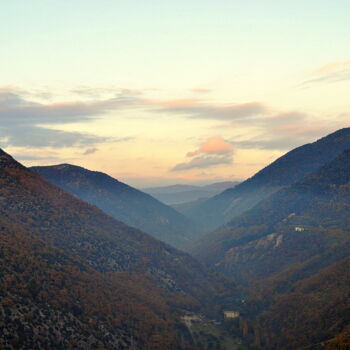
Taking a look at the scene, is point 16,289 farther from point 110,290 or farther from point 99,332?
point 110,290

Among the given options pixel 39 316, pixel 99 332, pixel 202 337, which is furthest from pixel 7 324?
pixel 202 337

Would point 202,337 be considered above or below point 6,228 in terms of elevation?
below

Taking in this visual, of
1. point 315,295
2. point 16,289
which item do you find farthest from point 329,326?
point 16,289

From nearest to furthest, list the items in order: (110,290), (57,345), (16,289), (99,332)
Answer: (57,345), (16,289), (99,332), (110,290)

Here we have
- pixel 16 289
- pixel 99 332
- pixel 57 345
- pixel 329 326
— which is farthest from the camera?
pixel 329 326

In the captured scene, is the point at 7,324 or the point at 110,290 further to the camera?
the point at 110,290

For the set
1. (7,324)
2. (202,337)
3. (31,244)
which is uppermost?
(31,244)

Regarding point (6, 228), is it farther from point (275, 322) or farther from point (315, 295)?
point (315, 295)

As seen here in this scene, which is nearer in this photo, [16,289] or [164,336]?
[16,289]

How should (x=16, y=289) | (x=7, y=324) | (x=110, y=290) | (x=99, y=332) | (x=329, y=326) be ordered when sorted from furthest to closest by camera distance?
(x=110, y=290) < (x=329, y=326) < (x=99, y=332) < (x=16, y=289) < (x=7, y=324)
